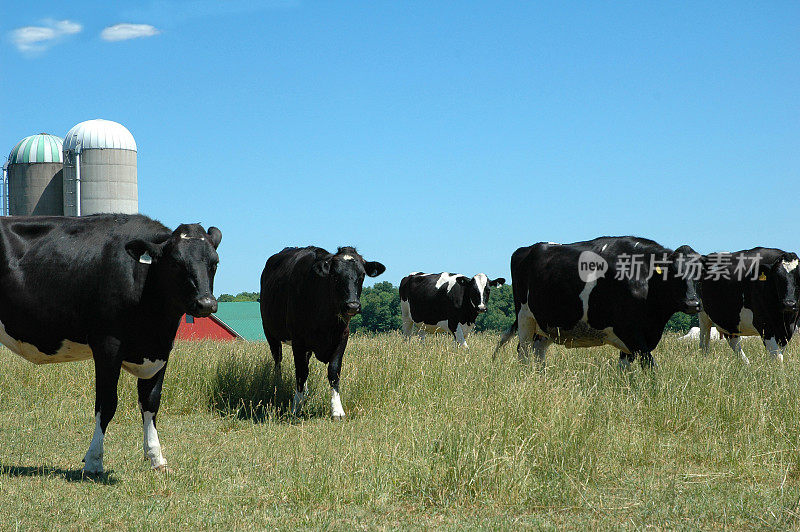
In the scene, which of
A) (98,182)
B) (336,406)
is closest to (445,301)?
(336,406)

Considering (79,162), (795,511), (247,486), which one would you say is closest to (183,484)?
(247,486)

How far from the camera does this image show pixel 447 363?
1012 centimetres

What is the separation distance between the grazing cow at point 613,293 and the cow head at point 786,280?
2.89 metres

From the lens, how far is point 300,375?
981cm

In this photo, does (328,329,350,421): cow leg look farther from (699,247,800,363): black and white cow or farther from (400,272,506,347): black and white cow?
(400,272,506,347): black and white cow

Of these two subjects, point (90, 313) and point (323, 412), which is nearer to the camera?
→ point (90, 313)

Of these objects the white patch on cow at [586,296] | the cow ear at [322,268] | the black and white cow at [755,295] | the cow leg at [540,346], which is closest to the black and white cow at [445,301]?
the black and white cow at [755,295]

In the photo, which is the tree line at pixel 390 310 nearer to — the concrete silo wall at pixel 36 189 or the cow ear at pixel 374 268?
the concrete silo wall at pixel 36 189

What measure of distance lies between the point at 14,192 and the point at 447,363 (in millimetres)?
31169

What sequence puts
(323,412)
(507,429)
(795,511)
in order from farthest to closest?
(323,412) < (507,429) < (795,511)

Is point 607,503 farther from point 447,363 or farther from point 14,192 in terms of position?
point 14,192

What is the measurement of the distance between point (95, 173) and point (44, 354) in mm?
29094

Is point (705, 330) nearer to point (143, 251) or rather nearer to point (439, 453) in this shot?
point (439, 453)

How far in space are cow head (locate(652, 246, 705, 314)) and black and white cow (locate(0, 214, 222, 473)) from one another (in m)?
6.17
